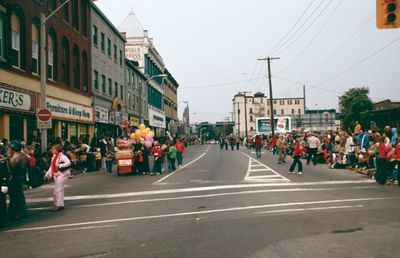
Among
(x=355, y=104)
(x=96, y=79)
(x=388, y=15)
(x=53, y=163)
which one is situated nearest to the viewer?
(x=388, y=15)

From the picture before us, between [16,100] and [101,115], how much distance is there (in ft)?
55.9

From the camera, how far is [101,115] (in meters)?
38.9

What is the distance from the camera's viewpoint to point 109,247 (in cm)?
722

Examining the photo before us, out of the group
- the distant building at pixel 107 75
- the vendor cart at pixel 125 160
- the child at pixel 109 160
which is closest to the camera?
the vendor cart at pixel 125 160

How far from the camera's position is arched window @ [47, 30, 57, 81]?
2794 centimetres

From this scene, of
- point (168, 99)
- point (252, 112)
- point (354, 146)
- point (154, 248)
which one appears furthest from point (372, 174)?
point (252, 112)

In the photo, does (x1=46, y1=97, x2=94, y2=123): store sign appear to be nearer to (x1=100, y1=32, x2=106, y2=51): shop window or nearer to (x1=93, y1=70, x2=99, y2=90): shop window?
(x1=93, y1=70, x2=99, y2=90): shop window

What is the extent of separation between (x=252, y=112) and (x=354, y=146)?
405 ft

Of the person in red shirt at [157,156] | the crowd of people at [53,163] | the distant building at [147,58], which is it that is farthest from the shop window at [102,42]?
the person in red shirt at [157,156]

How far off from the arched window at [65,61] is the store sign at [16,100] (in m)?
7.09

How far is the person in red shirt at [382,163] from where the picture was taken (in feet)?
52.3

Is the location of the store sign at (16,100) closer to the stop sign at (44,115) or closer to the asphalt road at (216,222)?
the stop sign at (44,115)

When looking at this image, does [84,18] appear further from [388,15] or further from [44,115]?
[388,15]

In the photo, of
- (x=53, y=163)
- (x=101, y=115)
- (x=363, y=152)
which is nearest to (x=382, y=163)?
(x=363, y=152)
